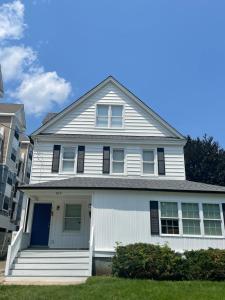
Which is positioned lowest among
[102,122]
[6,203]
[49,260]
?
[49,260]

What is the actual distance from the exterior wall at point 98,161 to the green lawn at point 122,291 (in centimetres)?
803

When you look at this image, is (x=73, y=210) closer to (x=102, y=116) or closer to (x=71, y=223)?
(x=71, y=223)

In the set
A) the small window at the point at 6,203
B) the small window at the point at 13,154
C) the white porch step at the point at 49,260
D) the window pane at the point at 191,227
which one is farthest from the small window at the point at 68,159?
the small window at the point at 13,154

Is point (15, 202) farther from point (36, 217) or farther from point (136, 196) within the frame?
point (136, 196)

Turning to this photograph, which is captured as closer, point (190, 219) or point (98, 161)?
point (190, 219)

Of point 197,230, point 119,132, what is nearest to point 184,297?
point 197,230

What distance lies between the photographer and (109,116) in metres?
18.7

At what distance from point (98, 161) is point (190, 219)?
6.38 metres

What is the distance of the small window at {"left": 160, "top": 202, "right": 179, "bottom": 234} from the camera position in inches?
538

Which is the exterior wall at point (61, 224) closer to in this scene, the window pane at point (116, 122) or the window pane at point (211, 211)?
the window pane at point (116, 122)

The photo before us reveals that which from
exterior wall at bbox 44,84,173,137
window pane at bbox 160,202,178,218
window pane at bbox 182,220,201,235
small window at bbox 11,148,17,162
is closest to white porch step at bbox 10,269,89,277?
window pane at bbox 160,202,178,218

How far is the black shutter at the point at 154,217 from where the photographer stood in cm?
1349

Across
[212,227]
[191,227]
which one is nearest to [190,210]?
[191,227]

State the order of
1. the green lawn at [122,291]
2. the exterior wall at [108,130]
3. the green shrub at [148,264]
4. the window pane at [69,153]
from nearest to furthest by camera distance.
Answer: the green lawn at [122,291]
the green shrub at [148,264]
the window pane at [69,153]
the exterior wall at [108,130]
